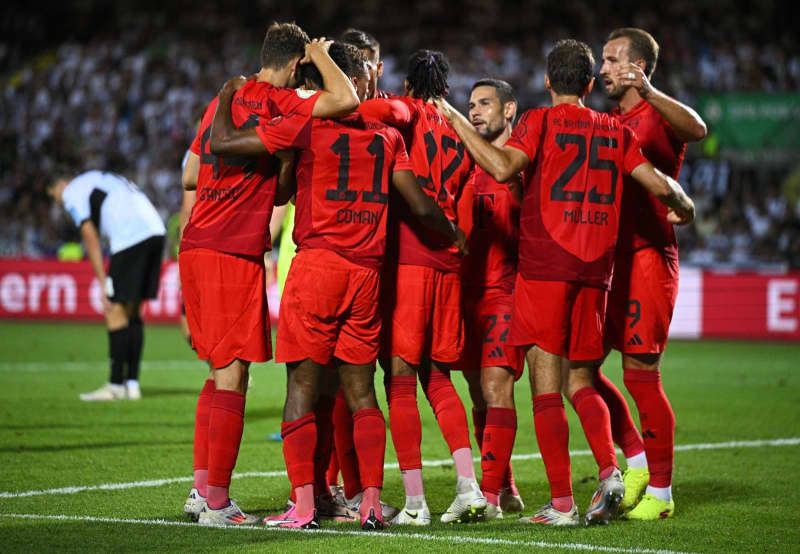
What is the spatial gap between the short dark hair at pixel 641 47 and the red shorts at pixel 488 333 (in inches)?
57.1

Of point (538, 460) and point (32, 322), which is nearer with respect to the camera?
point (538, 460)

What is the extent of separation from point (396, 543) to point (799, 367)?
35.1 feet

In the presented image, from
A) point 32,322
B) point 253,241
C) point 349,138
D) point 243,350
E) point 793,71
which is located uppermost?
point 793,71

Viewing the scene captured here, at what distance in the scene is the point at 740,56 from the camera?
23.4 m

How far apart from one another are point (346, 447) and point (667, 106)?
8.09 ft

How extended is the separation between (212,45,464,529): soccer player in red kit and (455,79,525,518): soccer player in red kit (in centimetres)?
74

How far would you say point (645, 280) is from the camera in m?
5.92

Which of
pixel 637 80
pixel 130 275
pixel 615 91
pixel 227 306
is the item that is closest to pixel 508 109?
pixel 615 91

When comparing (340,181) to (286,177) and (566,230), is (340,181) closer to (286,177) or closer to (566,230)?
(286,177)

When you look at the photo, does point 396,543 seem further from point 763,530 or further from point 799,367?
point 799,367

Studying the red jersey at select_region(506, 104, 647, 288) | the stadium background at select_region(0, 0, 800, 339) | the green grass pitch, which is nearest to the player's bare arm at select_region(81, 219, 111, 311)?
the green grass pitch

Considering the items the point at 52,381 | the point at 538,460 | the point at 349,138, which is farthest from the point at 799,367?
the point at 349,138

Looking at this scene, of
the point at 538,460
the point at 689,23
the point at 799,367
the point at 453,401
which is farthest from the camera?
the point at 689,23

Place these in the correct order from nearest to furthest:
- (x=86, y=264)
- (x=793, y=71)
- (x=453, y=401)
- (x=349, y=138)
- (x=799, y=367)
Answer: (x=349, y=138) → (x=453, y=401) → (x=799, y=367) → (x=86, y=264) → (x=793, y=71)
